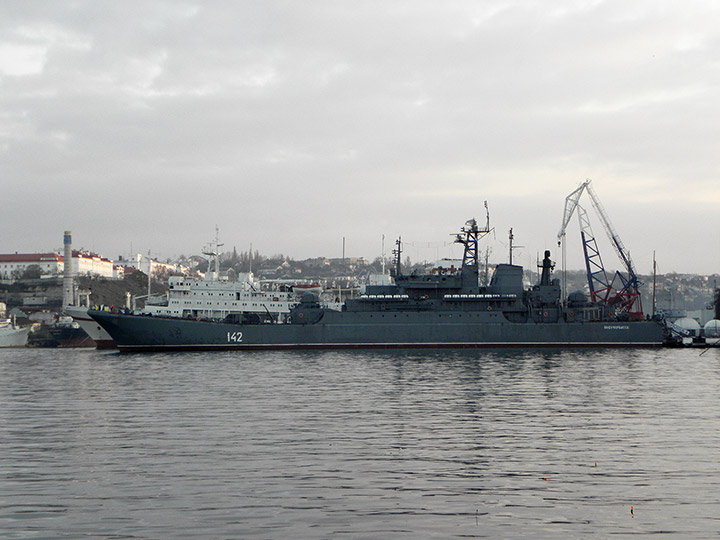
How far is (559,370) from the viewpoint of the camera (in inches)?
1649

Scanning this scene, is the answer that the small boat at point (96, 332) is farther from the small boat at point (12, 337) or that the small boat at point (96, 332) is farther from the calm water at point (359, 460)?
the calm water at point (359, 460)

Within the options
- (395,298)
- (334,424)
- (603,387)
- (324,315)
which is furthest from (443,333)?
(334,424)

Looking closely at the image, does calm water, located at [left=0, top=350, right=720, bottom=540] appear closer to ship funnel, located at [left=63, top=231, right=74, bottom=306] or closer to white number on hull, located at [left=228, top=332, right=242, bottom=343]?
white number on hull, located at [left=228, top=332, right=242, bottom=343]

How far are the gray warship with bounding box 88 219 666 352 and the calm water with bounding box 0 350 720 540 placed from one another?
2769 cm

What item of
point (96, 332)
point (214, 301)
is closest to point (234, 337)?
point (214, 301)

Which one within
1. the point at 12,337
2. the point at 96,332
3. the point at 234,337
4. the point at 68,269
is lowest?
the point at 12,337

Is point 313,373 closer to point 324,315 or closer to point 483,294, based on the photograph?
point 324,315

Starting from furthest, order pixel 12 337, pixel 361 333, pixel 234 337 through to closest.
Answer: pixel 12 337
pixel 361 333
pixel 234 337

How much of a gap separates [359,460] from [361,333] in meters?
47.2

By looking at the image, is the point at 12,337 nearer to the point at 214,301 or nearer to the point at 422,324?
the point at 214,301

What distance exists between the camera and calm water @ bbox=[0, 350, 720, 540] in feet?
37.9

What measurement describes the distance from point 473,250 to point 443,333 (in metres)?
11.0

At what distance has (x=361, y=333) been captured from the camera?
6350 centimetres

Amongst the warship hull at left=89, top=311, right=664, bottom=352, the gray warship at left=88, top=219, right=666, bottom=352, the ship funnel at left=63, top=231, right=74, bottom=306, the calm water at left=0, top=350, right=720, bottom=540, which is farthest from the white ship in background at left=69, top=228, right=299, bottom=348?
the ship funnel at left=63, top=231, right=74, bottom=306
